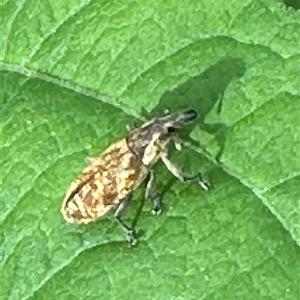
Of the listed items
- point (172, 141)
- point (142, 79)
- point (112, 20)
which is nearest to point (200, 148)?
point (172, 141)

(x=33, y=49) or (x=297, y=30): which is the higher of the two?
(x=297, y=30)

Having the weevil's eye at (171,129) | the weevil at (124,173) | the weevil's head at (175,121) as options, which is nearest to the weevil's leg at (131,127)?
the weevil at (124,173)

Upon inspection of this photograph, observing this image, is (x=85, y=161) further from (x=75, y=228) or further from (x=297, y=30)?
(x=297, y=30)

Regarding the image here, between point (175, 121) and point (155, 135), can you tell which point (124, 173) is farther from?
point (175, 121)

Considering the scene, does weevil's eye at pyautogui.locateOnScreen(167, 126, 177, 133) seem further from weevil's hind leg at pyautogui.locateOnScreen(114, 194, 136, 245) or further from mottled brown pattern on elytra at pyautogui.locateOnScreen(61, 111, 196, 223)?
weevil's hind leg at pyautogui.locateOnScreen(114, 194, 136, 245)

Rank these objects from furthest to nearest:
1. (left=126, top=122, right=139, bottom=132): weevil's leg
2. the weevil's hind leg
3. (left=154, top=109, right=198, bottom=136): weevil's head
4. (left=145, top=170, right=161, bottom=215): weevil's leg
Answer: (left=126, top=122, right=139, bottom=132): weevil's leg < (left=154, top=109, right=198, bottom=136): weevil's head < (left=145, top=170, right=161, bottom=215): weevil's leg < the weevil's hind leg

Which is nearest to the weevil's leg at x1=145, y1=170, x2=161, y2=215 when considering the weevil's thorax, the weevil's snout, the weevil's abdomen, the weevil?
the weevil

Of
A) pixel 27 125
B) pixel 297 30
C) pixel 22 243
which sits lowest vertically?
pixel 22 243

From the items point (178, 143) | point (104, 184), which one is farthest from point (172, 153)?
point (104, 184)
